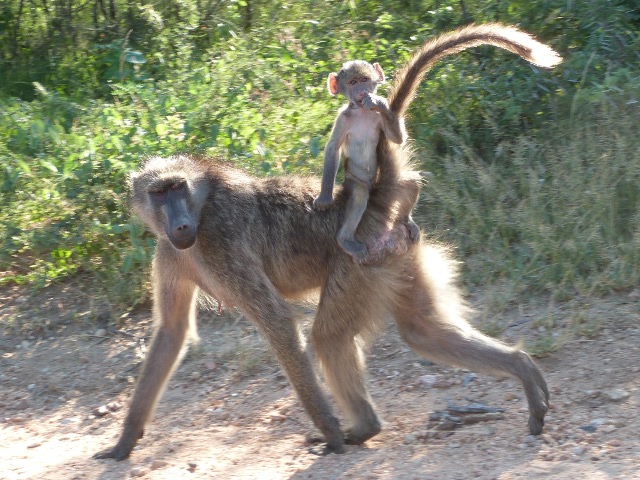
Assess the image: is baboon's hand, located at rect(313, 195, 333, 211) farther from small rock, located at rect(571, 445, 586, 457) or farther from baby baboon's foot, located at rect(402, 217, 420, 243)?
small rock, located at rect(571, 445, 586, 457)

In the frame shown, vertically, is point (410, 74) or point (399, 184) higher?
point (410, 74)

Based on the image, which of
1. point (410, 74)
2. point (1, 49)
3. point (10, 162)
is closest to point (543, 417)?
point (410, 74)

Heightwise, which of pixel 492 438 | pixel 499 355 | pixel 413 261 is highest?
pixel 413 261

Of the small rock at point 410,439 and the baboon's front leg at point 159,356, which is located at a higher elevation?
the baboon's front leg at point 159,356

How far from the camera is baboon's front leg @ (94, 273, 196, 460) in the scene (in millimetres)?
4160

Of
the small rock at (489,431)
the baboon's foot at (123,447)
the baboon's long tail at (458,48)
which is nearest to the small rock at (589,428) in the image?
the small rock at (489,431)

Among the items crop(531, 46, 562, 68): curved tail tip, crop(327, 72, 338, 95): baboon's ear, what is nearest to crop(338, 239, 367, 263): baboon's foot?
crop(327, 72, 338, 95): baboon's ear

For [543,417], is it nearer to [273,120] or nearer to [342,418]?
[342,418]

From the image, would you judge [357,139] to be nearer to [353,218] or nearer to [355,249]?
[353,218]

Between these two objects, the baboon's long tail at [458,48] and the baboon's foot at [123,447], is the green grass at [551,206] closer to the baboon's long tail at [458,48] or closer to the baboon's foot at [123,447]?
the baboon's long tail at [458,48]

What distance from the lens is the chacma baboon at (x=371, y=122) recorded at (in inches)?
158

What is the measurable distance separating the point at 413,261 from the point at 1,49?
4.75m

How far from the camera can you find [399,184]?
4.14 meters

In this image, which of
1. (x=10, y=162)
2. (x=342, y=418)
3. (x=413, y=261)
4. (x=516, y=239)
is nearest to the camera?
(x=413, y=261)
